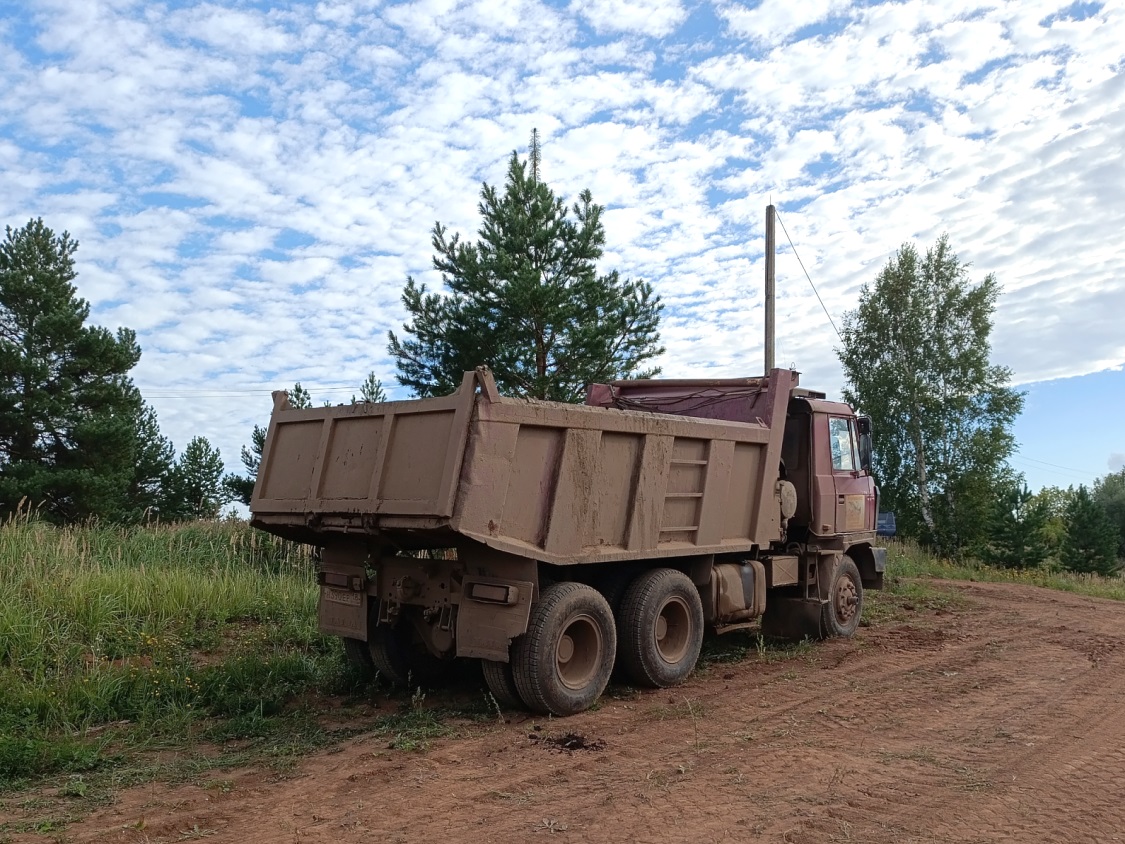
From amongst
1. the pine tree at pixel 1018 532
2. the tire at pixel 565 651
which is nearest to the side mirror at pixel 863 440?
the tire at pixel 565 651

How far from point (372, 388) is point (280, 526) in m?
16.7

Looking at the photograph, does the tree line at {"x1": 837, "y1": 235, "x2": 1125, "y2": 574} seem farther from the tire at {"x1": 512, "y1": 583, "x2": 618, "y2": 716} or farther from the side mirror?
the tire at {"x1": 512, "y1": 583, "x2": 618, "y2": 716}

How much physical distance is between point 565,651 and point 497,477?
163cm

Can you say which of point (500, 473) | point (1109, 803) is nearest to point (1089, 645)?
point (1109, 803)

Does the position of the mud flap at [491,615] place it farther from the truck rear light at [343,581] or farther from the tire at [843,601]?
the tire at [843,601]

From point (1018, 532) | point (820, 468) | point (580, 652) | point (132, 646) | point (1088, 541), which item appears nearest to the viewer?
point (580, 652)

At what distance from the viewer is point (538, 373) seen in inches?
724

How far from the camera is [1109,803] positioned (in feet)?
14.6

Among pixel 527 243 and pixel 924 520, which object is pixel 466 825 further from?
pixel 924 520

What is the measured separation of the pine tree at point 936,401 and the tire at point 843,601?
2013 cm

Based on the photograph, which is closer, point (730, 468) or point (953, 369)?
point (730, 468)

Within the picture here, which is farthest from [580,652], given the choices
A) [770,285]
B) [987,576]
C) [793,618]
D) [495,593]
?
[987,576]

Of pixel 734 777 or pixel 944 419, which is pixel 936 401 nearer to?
pixel 944 419

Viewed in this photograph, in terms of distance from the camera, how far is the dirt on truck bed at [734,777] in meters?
4.14
